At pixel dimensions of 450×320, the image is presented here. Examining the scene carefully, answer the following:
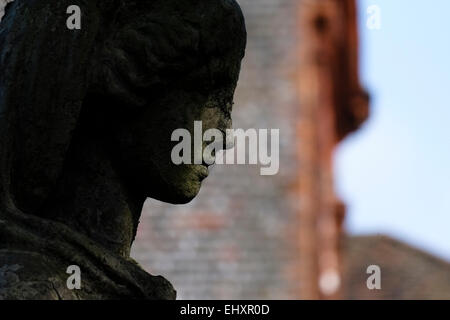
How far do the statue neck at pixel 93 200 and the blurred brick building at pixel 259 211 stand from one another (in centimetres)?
1075

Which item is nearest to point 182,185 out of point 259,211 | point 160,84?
point 160,84

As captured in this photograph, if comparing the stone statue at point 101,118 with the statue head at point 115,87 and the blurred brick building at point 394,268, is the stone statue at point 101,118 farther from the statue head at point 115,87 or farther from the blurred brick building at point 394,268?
the blurred brick building at point 394,268

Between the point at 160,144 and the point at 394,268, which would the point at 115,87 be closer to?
the point at 160,144

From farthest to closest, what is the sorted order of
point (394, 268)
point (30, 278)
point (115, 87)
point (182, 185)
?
1. point (394, 268)
2. point (182, 185)
3. point (115, 87)
4. point (30, 278)

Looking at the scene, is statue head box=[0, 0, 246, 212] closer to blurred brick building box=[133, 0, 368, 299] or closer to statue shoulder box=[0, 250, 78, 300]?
statue shoulder box=[0, 250, 78, 300]

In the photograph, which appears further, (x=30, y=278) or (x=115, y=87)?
(x=115, y=87)

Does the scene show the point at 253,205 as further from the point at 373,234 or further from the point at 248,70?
the point at 373,234

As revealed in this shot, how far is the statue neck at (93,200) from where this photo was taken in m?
4.09

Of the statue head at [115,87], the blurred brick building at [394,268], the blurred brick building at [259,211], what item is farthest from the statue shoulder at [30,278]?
the blurred brick building at [394,268]

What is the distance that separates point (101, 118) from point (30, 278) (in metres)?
0.55

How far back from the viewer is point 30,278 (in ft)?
12.2
